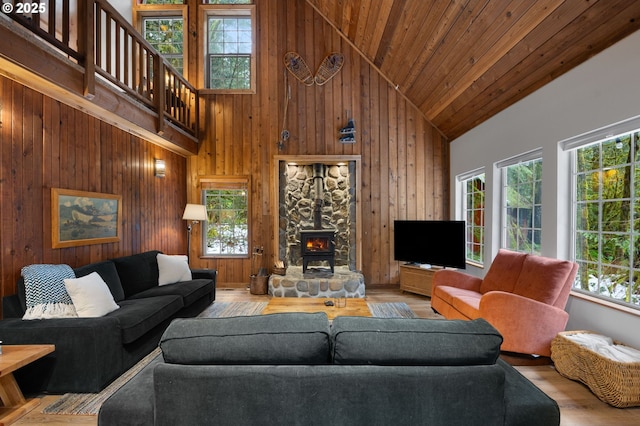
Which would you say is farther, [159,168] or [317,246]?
[317,246]

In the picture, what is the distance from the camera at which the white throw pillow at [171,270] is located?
13.5ft

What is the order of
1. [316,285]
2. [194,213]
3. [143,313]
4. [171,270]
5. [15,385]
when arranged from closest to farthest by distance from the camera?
[15,385] < [143,313] < [171,270] < [316,285] < [194,213]

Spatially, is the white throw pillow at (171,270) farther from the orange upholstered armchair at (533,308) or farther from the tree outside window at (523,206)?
the tree outside window at (523,206)

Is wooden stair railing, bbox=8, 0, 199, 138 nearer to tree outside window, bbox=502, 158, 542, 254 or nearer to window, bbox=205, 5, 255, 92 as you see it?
window, bbox=205, 5, 255, 92

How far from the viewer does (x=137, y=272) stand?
3779 millimetres

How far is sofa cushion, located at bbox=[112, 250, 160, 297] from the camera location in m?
3.61

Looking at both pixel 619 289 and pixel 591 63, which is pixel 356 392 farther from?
pixel 591 63

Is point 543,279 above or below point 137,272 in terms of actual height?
above

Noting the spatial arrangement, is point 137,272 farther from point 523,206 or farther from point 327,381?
point 523,206

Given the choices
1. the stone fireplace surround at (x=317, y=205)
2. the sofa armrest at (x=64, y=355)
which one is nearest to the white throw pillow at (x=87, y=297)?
the sofa armrest at (x=64, y=355)

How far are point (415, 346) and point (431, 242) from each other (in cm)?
392

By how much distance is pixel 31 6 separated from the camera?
2572mm

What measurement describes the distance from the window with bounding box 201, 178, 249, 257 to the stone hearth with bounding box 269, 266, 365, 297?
1085mm

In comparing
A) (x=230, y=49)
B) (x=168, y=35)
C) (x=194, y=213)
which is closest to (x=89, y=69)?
(x=194, y=213)
